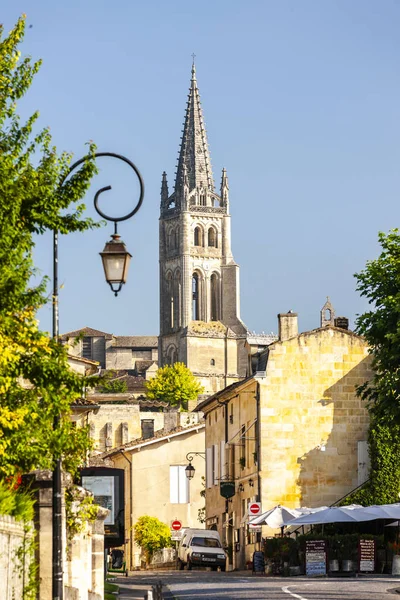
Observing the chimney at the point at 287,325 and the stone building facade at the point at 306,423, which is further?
the chimney at the point at 287,325

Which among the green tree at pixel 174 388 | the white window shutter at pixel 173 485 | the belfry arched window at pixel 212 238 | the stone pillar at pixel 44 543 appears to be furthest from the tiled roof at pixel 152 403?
the stone pillar at pixel 44 543

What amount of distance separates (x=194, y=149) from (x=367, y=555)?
6242 inches

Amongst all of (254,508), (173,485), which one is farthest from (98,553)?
(173,485)

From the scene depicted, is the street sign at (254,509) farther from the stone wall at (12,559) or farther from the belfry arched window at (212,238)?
the belfry arched window at (212,238)

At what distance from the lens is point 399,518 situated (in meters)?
36.6

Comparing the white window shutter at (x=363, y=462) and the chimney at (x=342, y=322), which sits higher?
the chimney at (x=342, y=322)

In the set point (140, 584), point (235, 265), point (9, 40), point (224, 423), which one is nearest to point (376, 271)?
point (140, 584)

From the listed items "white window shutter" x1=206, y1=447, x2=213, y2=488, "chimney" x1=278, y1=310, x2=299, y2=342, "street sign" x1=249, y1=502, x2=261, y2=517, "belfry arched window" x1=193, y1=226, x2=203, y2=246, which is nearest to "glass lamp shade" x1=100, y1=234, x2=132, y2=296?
"street sign" x1=249, y1=502, x2=261, y2=517

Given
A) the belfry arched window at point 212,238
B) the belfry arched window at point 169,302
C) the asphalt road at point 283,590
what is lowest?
the asphalt road at point 283,590

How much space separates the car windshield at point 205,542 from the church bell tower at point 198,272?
12530 cm

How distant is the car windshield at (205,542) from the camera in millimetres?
47250

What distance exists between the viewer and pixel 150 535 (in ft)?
219

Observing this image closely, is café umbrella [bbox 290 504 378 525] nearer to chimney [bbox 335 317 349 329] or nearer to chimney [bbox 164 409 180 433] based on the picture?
chimney [bbox 335 317 349 329]

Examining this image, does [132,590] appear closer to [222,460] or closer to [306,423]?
[306,423]
